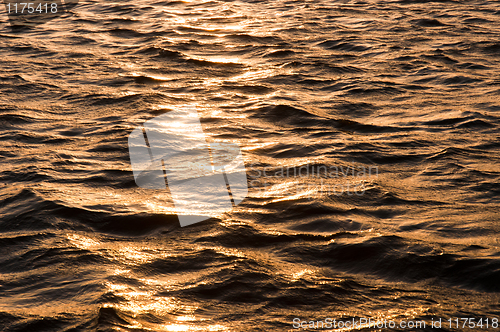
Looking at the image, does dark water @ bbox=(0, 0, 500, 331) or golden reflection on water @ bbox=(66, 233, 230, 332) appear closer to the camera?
golden reflection on water @ bbox=(66, 233, 230, 332)

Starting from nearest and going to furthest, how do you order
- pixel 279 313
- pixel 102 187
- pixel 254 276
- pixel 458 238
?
pixel 279 313, pixel 254 276, pixel 458 238, pixel 102 187

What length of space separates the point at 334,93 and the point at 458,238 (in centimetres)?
306

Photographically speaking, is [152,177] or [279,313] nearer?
[279,313]

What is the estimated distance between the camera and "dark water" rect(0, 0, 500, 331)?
2.64 metres

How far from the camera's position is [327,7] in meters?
10.2

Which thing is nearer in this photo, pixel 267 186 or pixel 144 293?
pixel 144 293

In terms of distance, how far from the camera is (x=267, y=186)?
3.88m

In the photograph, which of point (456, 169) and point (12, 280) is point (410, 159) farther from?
point (12, 280)

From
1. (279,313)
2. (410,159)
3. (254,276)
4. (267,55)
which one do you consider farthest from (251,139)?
(267,55)

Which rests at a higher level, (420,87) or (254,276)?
(420,87)

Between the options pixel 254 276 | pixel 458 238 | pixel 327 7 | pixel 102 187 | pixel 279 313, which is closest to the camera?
pixel 279 313

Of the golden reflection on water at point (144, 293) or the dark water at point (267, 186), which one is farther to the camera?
the dark water at point (267, 186)

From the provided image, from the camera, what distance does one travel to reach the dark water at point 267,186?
264cm

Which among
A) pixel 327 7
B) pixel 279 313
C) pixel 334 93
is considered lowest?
pixel 279 313
